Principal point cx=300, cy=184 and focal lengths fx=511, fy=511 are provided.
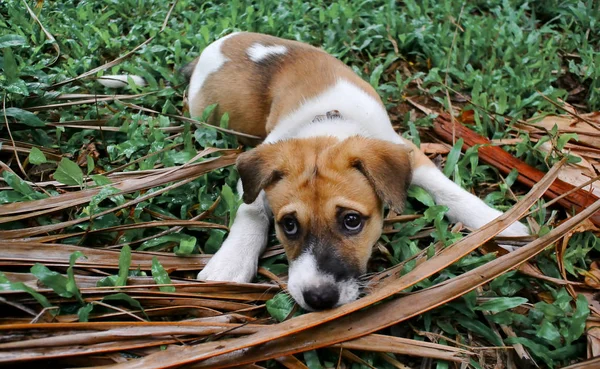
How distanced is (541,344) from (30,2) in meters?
6.93

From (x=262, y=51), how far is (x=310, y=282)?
2.82 metres

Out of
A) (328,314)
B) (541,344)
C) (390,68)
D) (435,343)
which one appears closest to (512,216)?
(541,344)

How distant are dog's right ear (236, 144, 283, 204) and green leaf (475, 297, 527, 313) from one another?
1.45 meters

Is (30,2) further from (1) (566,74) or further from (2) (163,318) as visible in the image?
(1) (566,74)

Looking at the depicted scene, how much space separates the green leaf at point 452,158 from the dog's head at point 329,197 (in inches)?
38.2

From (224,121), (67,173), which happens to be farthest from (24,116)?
(224,121)

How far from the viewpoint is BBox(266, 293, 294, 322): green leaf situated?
2855mm

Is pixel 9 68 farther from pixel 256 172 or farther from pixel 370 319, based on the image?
pixel 370 319

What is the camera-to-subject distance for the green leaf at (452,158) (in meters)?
4.11

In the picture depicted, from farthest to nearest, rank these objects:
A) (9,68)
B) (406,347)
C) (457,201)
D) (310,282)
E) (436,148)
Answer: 1. (436,148)
2. (9,68)
3. (457,201)
4. (310,282)
5. (406,347)

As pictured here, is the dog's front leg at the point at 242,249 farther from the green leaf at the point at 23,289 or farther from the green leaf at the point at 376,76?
the green leaf at the point at 376,76

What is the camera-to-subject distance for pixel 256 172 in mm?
3291

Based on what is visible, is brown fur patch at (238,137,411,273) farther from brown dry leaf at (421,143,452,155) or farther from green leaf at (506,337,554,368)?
brown dry leaf at (421,143,452,155)

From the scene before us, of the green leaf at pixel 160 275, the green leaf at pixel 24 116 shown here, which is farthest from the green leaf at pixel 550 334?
the green leaf at pixel 24 116
